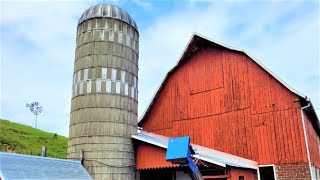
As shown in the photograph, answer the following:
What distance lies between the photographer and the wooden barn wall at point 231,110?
12.9 meters

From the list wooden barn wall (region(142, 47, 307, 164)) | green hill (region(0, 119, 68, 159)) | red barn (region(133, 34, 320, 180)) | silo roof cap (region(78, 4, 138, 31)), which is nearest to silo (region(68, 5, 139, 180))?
silo roof cap (region(78, 4, 138, 31))

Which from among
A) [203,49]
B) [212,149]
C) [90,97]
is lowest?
[212,149]

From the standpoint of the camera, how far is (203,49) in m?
16.5

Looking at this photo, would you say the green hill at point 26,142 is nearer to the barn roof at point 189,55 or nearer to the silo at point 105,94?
the barn roof at point 189,55

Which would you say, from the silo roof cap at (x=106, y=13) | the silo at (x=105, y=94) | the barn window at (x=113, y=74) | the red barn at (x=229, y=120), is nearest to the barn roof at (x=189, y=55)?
the red barn at (x=229, y=120)

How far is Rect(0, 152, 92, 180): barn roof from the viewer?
9.03m

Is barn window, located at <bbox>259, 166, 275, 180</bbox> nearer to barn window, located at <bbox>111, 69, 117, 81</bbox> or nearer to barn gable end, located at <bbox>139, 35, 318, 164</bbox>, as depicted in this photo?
barn gable end, located at <bbox>139, 35, 318, 164</bbox>

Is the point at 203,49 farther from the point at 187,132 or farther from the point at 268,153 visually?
the point at 268,153

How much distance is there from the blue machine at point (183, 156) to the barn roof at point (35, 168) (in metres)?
4.62

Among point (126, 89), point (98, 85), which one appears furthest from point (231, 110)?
point (98, 85)

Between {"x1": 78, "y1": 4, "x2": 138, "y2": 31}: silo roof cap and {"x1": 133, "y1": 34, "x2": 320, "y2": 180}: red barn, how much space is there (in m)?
4.07

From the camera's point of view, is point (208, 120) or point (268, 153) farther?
point (208, 120)

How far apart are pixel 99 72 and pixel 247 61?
7082 mm

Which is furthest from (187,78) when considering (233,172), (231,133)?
(233,172)
